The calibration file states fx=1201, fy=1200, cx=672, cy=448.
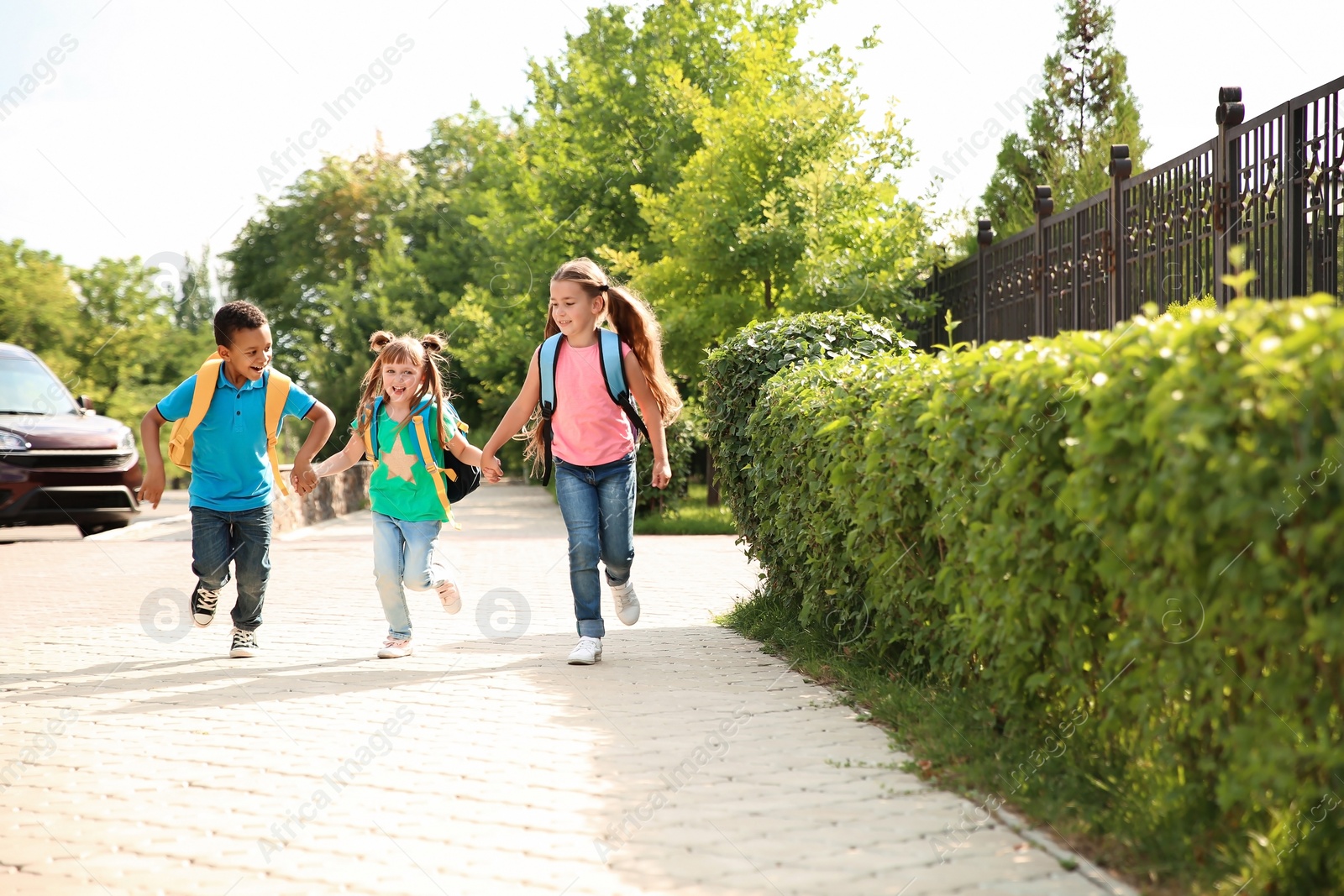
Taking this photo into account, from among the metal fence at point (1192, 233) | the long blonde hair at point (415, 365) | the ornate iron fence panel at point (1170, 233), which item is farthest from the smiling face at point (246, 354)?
the ornate iron fence panel at point (1170, 233)

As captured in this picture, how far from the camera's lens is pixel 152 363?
35.2 meters

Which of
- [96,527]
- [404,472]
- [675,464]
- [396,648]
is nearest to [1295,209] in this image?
[404,472]

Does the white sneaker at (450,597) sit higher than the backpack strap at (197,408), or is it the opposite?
the backpack strap at (197,408)

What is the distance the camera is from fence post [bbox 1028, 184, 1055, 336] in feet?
Answer: 40.5

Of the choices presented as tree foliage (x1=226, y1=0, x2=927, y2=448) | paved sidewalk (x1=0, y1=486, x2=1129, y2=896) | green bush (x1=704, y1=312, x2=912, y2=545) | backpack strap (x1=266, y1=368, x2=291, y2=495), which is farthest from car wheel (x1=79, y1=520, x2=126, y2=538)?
green bush (x1=704, y1=312, x2=912, y2=545)

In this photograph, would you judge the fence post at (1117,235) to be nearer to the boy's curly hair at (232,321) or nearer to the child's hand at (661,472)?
the child's hand at (661,472)

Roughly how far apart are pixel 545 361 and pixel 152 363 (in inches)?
1270

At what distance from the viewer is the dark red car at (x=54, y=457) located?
14.8 metres

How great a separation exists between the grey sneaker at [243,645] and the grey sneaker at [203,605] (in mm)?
201

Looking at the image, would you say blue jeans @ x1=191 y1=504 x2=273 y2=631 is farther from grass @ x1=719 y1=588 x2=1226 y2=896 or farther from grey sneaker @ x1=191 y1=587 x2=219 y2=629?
grass @ x1=719 y1=588 x2=1226 y2=896

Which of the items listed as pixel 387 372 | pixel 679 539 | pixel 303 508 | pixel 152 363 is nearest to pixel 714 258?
pixel 679 539

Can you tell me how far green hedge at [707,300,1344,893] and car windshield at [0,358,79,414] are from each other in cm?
1423

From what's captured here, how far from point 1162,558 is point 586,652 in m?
3.68

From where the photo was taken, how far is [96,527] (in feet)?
56.6
